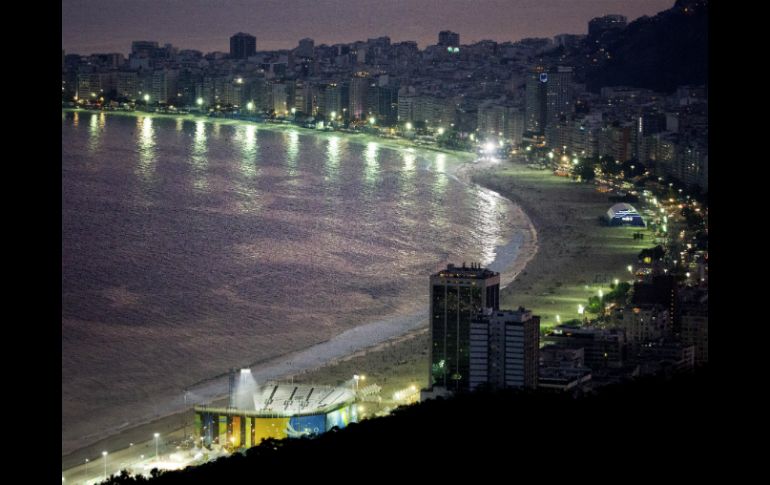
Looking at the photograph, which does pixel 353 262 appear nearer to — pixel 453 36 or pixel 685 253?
pixel 685 253

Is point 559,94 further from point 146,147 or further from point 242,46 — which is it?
point 242,46

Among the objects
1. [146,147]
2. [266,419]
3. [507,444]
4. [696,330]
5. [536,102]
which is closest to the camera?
[507,444]

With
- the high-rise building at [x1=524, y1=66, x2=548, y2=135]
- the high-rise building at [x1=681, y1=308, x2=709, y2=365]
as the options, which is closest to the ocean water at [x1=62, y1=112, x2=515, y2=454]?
the high-rise building at [x1=681, y1=308, x2=709, y2=365]

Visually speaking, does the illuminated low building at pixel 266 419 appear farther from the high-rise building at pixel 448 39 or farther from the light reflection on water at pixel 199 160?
the high-rise building at pixel 448 39

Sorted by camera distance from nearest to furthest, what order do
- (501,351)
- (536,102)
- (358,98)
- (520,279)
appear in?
(501,351) < (520,279) < (536,102) < (358,98)

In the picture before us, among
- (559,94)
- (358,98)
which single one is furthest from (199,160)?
(358,98)

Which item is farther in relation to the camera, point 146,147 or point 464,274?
point 146,147
